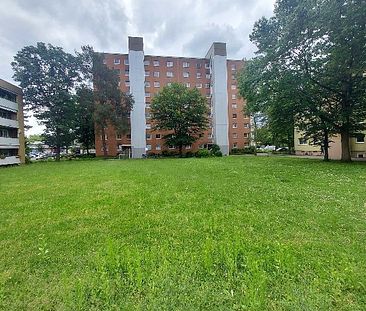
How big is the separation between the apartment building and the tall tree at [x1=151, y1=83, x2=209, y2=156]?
5868mm

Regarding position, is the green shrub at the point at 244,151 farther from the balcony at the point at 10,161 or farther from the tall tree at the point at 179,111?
the balcony at the point at 10,161

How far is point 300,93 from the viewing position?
20.1 metres

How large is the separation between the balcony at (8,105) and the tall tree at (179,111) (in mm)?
21866

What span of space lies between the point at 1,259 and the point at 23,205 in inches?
173

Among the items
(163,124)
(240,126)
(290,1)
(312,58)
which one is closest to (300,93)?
(312,58)

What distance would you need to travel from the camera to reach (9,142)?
31750mm

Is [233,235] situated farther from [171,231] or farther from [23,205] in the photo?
[23,205]

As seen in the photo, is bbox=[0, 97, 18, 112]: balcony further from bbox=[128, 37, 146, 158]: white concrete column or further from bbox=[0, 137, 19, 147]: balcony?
bbox=[128, 37, 146, 158]: white concrete column

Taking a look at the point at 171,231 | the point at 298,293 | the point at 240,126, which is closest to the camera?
the point at 298,293

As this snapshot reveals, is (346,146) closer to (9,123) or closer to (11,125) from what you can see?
(9,123)

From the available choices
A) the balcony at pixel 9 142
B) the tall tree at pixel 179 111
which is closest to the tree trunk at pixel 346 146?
the tall tree at pixel 179 111

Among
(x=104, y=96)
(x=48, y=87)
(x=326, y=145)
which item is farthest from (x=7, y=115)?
(x=326, y=145)

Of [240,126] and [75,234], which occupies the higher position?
[240,126]

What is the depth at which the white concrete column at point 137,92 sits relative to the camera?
51.2 meters
